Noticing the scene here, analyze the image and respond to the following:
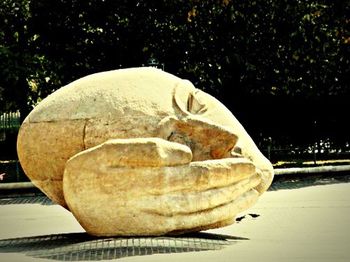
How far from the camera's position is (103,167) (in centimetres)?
900

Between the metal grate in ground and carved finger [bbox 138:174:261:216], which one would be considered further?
carved finger [bbox 138:174:261:216]

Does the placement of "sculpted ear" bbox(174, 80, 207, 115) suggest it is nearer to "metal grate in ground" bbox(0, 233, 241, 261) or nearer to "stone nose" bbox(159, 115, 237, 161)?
"stone nose" bbox(159, 115, 237, 161)

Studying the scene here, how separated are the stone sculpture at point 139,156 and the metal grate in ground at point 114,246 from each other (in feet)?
0.67

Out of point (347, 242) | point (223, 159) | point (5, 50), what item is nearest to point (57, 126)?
point (223, 159)

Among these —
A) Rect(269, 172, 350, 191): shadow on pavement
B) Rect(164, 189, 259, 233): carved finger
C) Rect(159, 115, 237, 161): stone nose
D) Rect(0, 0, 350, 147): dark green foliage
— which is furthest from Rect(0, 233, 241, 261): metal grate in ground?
Rect(0, 0, 350, 147): dark green foliage

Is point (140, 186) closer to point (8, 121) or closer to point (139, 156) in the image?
point (139, 156)

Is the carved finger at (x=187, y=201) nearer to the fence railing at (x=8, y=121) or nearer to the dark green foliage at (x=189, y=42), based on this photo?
the dark green foliage at (x=189, y=42)

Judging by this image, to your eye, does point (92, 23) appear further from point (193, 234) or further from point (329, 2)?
point (193, 234)

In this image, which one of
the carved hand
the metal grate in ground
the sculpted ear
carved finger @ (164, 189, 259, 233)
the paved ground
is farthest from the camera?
the sculpted ear

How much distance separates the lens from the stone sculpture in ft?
29.5

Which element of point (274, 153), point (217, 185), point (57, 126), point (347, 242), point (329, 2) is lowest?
point (274, 153)

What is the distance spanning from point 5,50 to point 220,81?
771cm

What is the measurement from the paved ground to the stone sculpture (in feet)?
1.27

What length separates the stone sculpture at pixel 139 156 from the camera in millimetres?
8992
